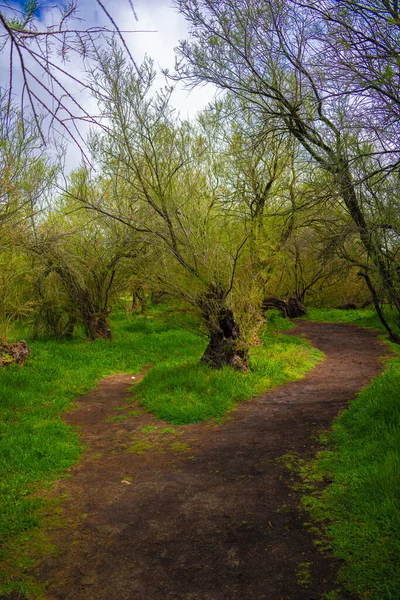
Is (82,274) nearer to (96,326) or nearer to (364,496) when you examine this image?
(96,326)

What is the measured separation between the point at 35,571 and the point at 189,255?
6.32 meters

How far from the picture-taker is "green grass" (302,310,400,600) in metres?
3.07

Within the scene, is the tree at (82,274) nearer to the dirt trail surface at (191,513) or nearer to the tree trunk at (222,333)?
the tree trunk at (222,333)

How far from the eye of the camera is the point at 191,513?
167 inches

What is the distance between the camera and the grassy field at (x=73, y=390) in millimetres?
4422

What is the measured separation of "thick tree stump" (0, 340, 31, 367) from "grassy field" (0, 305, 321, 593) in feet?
0.77

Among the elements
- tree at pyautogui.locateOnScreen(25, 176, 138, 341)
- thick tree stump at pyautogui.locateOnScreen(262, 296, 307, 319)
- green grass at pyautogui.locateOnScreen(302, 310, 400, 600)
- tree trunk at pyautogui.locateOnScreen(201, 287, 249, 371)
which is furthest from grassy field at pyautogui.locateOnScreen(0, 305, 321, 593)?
thick tree stump at pyautogui.locateOnScreen(262, 296, 307, 319)

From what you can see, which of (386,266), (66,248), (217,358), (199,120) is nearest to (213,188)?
(199,120)

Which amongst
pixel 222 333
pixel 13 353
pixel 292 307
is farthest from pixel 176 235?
pixel 292 307

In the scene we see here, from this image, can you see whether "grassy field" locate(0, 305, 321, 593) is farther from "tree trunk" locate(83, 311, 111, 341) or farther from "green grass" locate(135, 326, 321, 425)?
"tree trunk" locate(83, 311, 111, 341)

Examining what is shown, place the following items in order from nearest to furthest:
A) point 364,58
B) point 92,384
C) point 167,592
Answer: point 167,592 → point 364,58 → point 92,384

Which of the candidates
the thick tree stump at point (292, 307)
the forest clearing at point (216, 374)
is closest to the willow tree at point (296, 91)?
the forest clearing at point (216, 374)

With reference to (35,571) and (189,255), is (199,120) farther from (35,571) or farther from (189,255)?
(35,571)

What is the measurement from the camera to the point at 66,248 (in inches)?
529
